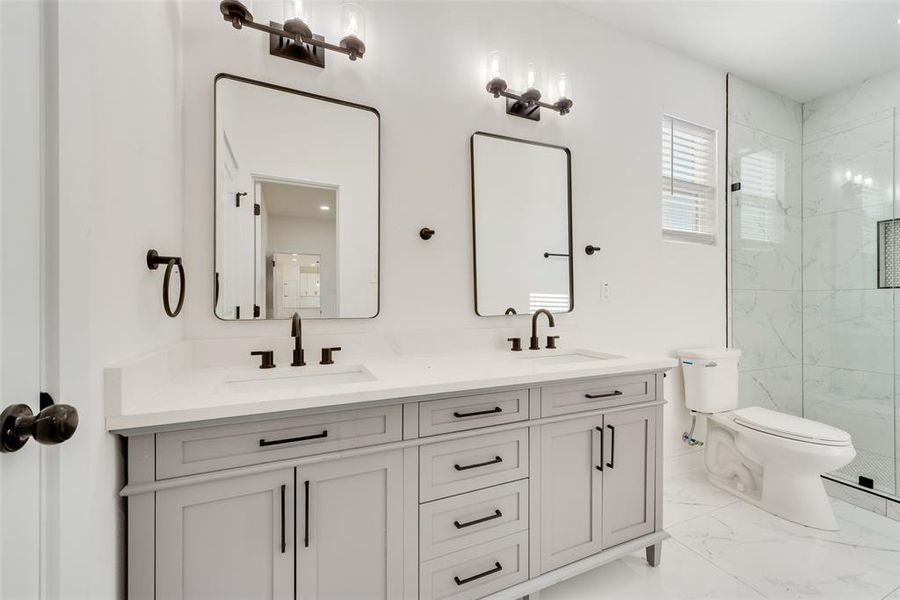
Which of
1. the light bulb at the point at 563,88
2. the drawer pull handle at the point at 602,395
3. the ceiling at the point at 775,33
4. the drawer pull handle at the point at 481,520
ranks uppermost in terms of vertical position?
the ceiling at the point at 775,33

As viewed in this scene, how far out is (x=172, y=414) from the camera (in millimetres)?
874

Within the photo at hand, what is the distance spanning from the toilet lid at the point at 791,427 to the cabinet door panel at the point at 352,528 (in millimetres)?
1919

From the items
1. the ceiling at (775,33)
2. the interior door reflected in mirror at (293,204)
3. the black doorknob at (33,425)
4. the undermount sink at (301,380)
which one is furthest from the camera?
the ceiling at (775,33)

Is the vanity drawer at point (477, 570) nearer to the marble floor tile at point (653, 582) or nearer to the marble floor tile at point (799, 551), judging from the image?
the marble floor tile at point (653, 582)

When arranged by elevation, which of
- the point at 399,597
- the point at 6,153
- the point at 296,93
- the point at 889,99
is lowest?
the point at 399,597

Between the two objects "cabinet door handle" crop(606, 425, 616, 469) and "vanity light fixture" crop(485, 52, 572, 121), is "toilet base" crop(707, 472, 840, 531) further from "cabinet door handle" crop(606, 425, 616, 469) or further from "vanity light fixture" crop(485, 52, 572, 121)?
"vanity light fixture" crop(485, 52, 572, 121)

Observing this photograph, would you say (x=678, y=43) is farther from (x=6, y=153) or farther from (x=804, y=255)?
(x=6, y=153)

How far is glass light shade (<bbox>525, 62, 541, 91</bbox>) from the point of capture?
188 cm

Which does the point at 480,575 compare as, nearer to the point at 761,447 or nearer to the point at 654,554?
the point at 654,554

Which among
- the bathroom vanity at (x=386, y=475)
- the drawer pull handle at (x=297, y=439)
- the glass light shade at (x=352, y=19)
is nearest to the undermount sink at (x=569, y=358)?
the bathroom vanity at (x=386, y=475)

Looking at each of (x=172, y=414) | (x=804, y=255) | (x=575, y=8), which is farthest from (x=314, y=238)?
(x=804, y=255)

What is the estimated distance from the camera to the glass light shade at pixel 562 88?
6.40 feet

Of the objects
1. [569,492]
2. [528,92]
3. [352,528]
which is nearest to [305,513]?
[352,528]

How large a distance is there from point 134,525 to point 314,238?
101 cm
